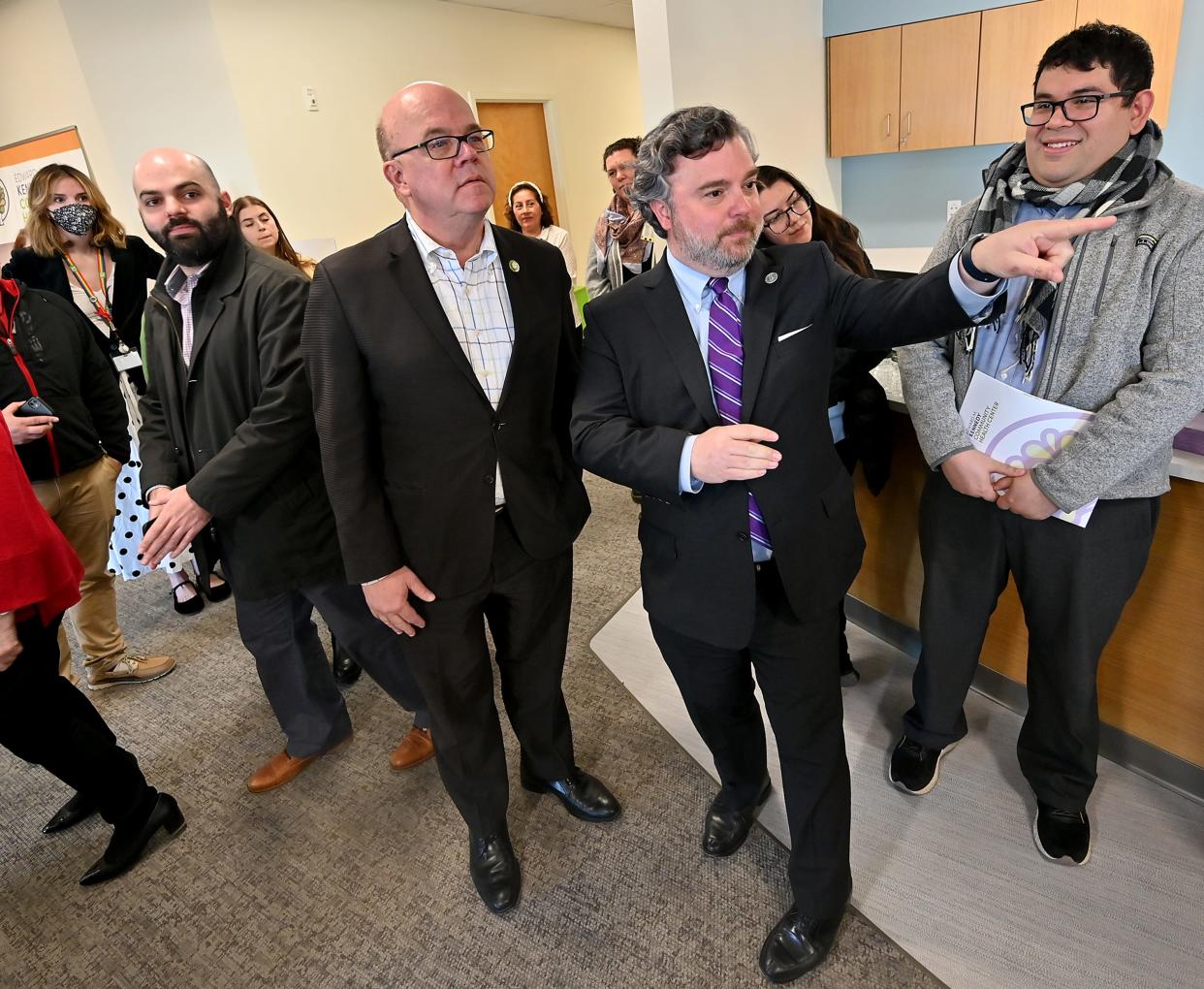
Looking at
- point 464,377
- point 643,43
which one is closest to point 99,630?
point 464,377

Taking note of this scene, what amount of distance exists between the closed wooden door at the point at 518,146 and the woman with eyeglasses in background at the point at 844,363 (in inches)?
202

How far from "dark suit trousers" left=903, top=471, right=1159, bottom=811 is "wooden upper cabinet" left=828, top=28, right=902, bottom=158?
12.5 ft

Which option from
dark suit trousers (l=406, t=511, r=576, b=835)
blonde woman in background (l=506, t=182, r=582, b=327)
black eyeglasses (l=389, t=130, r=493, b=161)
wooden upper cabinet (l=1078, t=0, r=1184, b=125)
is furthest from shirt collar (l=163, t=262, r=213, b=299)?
wooden upper cabinet (l=1078, t=0, r=1184, b=125)

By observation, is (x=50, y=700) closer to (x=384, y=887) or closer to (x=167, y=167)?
(x=384, y=887)

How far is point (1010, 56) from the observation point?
3.92m

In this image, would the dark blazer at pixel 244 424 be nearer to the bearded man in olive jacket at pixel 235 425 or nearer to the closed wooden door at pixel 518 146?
the bearded man in olive jacket at pixel 235 425

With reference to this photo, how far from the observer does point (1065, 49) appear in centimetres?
130

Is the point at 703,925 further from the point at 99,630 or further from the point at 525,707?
the point at 99,630

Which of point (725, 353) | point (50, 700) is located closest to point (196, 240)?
point (50, 700)

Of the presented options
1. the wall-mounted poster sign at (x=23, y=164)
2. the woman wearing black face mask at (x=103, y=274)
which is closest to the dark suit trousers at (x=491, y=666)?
the woman wearing black face mask at (x=103, y=274)

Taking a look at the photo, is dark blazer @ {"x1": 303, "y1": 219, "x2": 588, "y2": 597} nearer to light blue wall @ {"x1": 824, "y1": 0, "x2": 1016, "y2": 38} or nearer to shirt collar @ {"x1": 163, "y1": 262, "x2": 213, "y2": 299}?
shirt collar @ {"x1": 163, "y1": 262, "x2": 213, "y2": 299}

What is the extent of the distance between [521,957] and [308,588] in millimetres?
1087

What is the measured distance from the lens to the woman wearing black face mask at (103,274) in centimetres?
289

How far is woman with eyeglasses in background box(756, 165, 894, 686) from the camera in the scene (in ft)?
5.87
